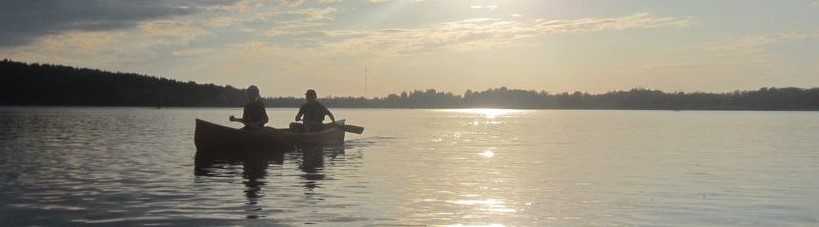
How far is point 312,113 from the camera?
34594mm

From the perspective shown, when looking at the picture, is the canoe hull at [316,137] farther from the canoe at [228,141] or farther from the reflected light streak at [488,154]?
the reflected light streak at [488,154]

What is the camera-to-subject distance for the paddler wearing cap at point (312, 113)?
33719mm

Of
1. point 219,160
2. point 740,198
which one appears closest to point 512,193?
point 740,198

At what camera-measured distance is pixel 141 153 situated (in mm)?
29906

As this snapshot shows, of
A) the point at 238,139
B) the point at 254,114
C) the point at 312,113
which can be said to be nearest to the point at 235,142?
the point at 238,139

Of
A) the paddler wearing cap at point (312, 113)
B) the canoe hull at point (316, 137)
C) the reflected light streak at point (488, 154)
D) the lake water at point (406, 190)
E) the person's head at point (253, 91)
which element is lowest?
the reflected light streak at point (488, 154)

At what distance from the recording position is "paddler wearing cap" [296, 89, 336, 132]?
3372 cm

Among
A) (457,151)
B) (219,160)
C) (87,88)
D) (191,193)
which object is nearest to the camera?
(191,193)

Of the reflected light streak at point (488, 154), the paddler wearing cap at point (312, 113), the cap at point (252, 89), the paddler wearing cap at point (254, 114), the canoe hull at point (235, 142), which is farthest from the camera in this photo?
the paddler wearing cap at point (312, 113)

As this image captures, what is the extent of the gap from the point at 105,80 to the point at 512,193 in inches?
6839

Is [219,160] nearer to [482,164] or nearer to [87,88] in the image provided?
[482,164]

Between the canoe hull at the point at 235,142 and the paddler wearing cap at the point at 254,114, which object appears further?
the paddler wearing cap at the point at 254,114

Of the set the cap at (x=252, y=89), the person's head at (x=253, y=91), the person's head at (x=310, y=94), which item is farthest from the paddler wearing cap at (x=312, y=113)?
the cap at (x=252, y=89)

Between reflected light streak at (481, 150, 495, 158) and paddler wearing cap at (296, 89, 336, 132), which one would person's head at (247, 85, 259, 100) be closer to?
paddler wearing cap at (296, 89, 336, 132)
